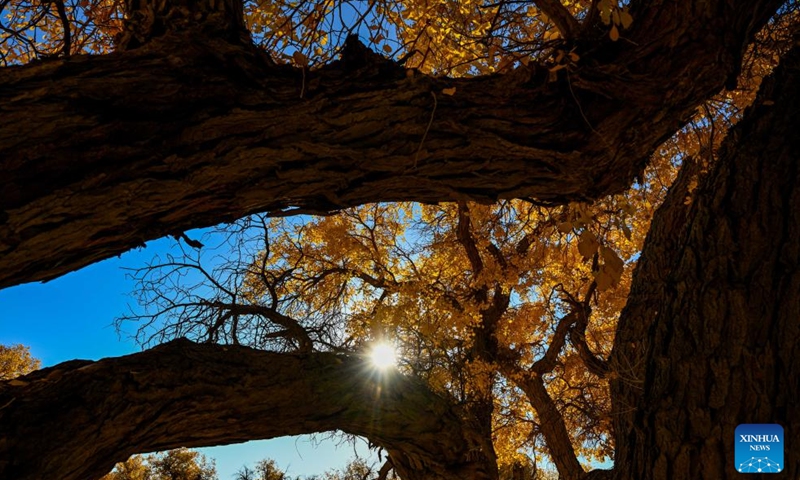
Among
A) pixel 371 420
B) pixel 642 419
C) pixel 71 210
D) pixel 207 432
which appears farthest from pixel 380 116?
pixel 371 420

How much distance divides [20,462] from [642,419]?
296cm

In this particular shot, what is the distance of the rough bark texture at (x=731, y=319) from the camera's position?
7.43 ft

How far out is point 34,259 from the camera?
2086 millimetres

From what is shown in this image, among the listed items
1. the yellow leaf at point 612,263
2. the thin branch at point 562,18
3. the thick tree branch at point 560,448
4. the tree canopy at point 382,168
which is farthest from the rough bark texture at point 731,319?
the thick tree branch at point 560,448

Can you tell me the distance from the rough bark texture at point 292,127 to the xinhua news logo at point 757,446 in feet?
4.12

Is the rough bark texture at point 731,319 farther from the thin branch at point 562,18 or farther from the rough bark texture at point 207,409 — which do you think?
the rough bark texture at point 207,409

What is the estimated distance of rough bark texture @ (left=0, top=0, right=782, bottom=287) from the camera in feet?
6.73

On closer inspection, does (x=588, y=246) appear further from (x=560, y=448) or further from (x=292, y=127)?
(x=560, y=448)

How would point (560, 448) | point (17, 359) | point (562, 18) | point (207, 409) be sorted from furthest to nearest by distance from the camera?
point (17, 359), point (560, 448), point (207, 409), point (562, 18)

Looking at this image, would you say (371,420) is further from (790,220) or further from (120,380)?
(790,220)

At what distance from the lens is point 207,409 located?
314 cm

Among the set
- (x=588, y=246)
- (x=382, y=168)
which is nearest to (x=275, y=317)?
(x=382, y=168)

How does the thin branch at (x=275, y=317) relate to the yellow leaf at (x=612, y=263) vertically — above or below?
above

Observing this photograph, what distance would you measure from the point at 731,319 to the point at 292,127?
2.10 meters
